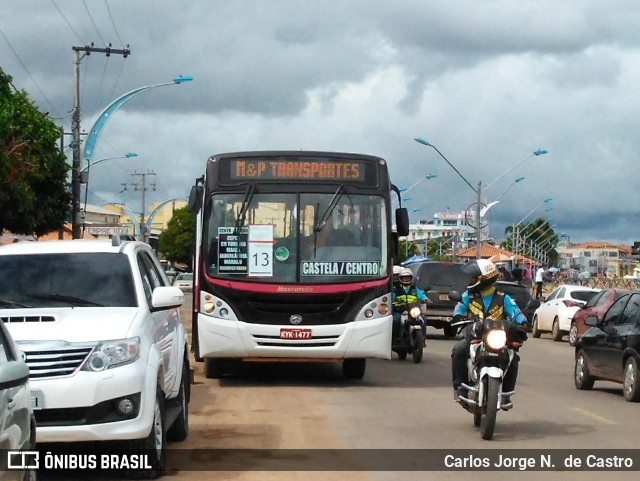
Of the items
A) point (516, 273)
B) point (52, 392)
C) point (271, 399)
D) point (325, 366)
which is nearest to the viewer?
point (52, 392)

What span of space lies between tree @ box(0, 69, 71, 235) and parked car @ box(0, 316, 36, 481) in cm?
2516

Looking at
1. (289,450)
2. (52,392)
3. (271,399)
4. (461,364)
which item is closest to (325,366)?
(271,399)

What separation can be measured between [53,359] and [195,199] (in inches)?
358

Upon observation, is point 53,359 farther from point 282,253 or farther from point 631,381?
point 631,381

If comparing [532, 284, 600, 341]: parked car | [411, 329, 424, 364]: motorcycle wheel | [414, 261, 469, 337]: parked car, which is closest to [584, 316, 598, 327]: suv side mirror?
[411, 329, 424, 364]: motorcycle wheel

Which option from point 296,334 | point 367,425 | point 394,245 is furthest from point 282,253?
point 367,425

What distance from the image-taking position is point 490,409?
10992 mm

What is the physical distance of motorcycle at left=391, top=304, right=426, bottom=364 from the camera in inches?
819

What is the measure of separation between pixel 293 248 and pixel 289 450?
21.4ft

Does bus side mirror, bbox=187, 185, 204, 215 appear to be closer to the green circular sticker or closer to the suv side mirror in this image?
the green circular sticker

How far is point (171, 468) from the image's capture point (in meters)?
9.36

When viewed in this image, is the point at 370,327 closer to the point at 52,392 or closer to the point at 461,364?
the point at 461,364

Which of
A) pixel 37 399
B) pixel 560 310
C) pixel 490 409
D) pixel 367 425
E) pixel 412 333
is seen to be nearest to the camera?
pixel 37 399

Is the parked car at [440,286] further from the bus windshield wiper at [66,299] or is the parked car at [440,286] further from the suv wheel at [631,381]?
the bus windshield wiper at [66,299]
